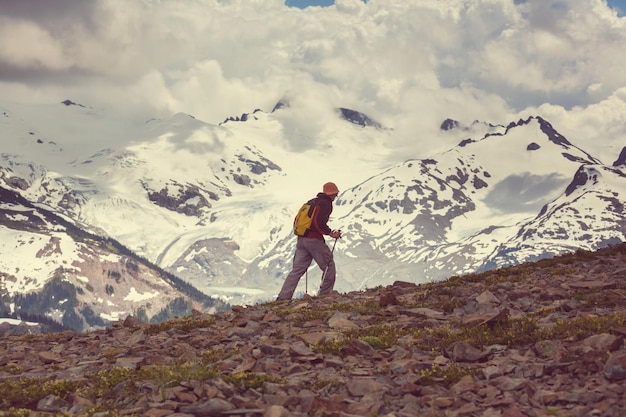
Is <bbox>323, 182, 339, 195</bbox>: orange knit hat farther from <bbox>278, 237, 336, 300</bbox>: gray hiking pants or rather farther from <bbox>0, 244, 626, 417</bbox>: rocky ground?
<bbox>0, 244, 626, 417</bbox>: rocky ground

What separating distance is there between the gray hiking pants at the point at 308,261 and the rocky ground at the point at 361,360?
478 cm

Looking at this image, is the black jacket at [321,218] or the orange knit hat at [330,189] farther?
the orange knit hat at [330,189]

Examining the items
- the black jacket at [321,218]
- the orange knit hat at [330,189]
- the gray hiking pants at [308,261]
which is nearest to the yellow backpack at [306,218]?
the black jacket at [321,218]

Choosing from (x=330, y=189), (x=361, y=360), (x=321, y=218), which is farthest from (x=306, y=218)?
(x=361, y=360)

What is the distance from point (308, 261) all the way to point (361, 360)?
1394 cm

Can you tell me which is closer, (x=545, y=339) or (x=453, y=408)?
(x=453, y=408)

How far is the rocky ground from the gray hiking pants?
4.78 m

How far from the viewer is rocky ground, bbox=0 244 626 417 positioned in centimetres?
1577

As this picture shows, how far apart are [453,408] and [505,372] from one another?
7.54 ft

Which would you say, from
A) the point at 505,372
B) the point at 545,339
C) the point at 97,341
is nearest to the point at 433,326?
the point at 545,339

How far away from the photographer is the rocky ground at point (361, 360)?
51.8ft

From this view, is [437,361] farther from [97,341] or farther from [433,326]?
[97,341]

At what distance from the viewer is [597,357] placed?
664 inches

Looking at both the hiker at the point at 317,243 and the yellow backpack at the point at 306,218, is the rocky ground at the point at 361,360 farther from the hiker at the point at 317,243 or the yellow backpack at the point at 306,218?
the yellow backpack at the point at 306,218
